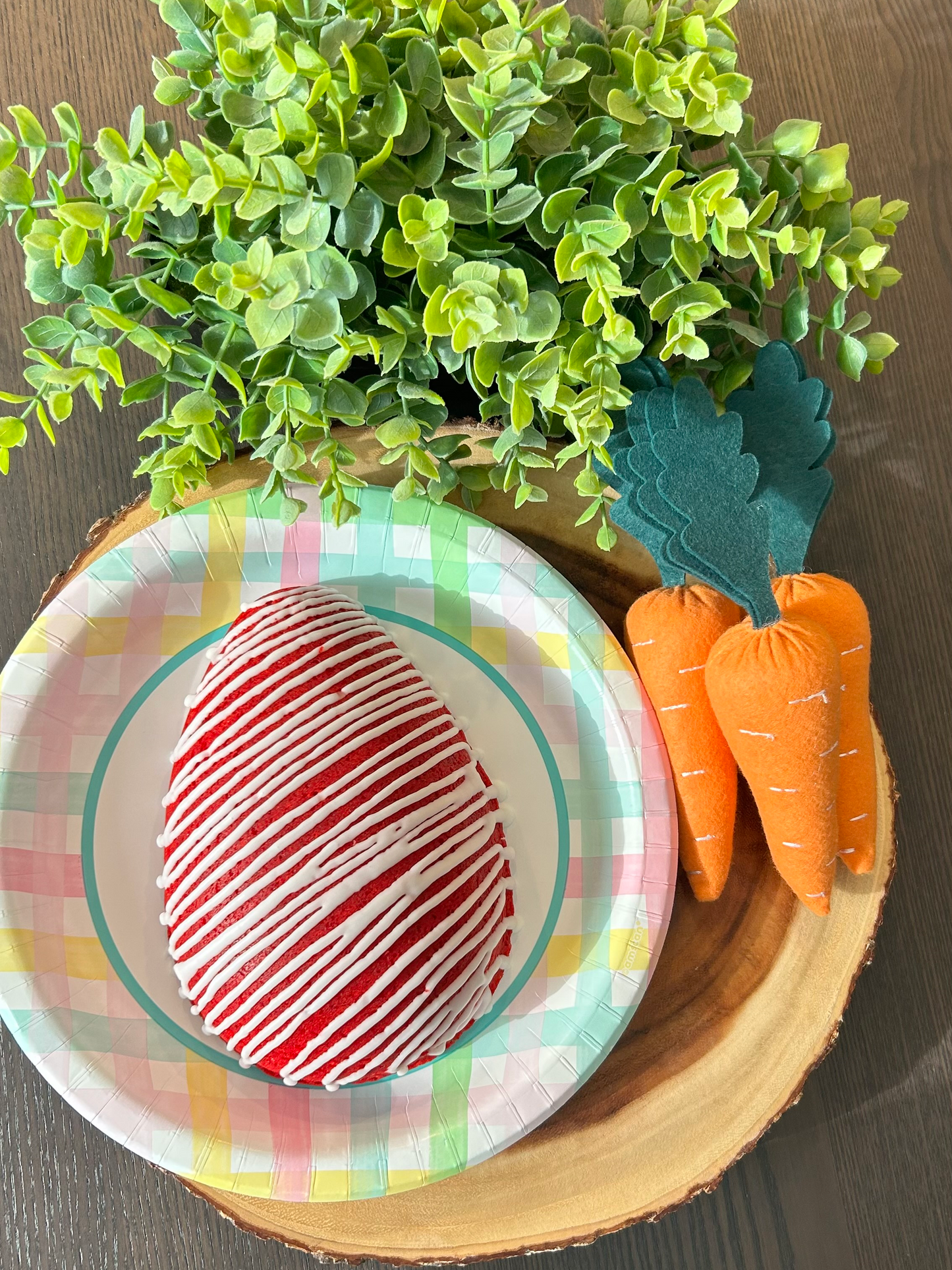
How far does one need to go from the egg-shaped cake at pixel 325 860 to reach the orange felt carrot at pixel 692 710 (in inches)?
7.1

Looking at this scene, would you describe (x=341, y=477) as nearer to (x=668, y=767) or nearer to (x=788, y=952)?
(x=668, y=767)

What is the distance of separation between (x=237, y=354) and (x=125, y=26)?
2.10 feet

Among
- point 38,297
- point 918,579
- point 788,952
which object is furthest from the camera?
point 918,579

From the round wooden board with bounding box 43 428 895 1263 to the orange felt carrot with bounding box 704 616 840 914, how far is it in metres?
0.06

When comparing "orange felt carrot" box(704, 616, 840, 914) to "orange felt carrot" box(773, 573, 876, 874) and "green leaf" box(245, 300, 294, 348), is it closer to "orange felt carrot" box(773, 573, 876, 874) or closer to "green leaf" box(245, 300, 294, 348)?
"orange felt carrot" box(773, 573, 876, 874)

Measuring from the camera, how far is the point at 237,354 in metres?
0.67

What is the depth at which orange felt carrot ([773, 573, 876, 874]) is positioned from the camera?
2.63 ft

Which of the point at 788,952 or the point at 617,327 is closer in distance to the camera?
the point at 617,327

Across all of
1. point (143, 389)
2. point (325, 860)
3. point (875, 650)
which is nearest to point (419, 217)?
point (143, 389)

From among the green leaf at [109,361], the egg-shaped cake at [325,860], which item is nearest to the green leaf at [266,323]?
the green leaf at [109,361]

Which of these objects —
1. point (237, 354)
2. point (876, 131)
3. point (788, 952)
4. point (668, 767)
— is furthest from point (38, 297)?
point (876, 131)

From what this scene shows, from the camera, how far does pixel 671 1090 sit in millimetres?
833

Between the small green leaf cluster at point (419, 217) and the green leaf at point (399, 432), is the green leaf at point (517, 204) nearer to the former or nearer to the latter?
the small green leaf cluster at point (419, 217)

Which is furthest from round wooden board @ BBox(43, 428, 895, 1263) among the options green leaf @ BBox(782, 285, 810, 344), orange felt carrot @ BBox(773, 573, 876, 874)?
green leaf @ BBox(782, 285, 810, 344)
